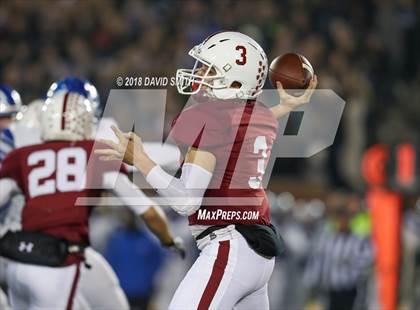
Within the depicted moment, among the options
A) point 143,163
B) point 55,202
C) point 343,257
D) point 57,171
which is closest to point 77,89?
point 57,171

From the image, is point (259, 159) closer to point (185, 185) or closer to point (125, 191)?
point (185, 185)

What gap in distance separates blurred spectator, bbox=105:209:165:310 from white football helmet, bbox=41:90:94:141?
3.57 m

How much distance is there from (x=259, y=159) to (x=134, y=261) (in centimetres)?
450

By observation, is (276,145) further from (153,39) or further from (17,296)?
(153,39)

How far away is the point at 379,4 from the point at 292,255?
2.74 meters

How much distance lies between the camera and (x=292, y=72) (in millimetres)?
4867

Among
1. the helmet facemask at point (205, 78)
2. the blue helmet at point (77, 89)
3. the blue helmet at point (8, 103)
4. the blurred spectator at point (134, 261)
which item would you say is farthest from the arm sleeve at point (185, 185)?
the blurred spectator at point (134, 261)

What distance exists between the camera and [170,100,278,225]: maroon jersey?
4.35 meters

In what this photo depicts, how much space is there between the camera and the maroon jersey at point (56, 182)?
5.23 metres

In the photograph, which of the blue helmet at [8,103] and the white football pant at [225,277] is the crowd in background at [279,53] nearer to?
the blue helmet at [8,103]

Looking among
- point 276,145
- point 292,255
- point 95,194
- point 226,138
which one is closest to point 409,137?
point 292,255

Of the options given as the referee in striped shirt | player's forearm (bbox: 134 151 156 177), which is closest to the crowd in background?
the referee in striped shirt

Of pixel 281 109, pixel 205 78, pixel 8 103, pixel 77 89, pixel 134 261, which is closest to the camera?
pixel 205 78

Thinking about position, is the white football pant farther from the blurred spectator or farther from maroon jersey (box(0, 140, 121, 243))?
the blurred spectator
